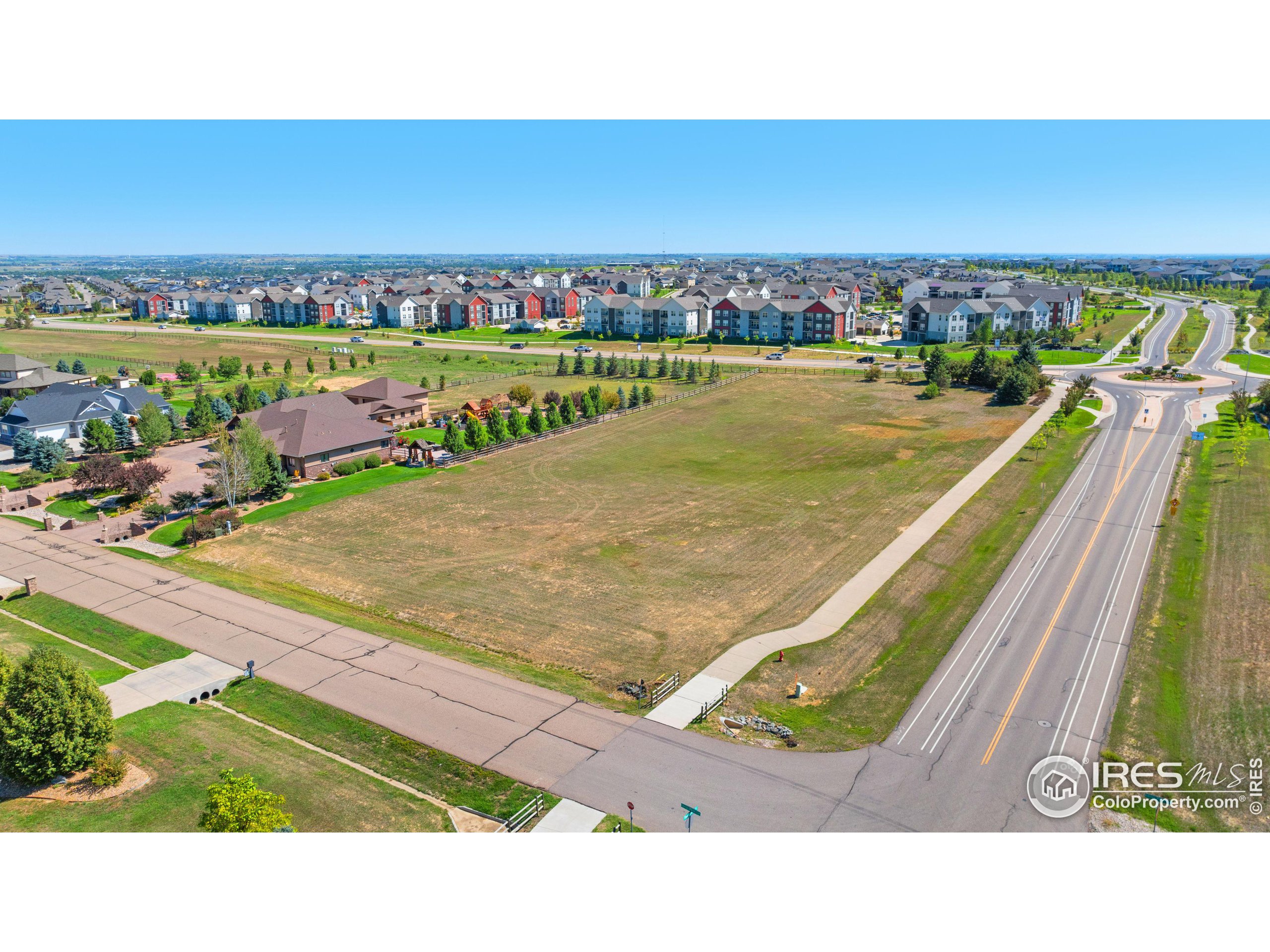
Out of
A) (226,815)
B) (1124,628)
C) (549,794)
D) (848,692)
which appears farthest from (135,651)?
(1124,628)

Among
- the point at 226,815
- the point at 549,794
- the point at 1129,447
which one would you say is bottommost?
the point at 549,794

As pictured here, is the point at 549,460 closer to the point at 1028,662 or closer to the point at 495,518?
the point at 495,518

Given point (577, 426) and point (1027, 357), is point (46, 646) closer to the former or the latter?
point (577, 426)

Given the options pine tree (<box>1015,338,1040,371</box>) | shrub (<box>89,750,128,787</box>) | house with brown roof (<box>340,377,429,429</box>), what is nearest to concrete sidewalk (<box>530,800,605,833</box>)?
shrub (<box>89,750,128,787</box>)

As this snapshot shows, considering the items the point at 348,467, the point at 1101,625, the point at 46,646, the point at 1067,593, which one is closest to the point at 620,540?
the point at 1067,593

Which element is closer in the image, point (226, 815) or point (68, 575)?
point (226, 815)

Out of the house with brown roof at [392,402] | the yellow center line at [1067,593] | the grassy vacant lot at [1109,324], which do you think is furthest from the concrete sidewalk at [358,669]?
the grassy vacant lot at [1109,324]
